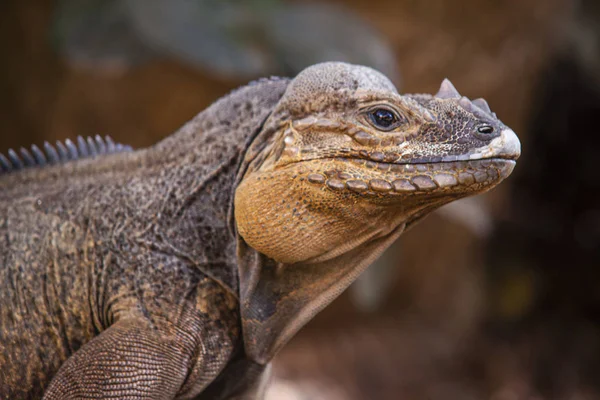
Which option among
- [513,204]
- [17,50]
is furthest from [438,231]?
[17,50]

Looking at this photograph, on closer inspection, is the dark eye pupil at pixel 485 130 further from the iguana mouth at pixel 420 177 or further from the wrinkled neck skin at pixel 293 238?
the wrinkled neck skin at pixel 293 238

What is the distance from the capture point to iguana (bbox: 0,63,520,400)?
201cm

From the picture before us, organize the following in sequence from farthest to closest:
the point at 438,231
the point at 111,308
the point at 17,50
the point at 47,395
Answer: the point at 438,231 < the point at 17,50 < the point at 111,308 < the point at 47,395

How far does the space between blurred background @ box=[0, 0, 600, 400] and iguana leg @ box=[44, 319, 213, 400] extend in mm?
2947

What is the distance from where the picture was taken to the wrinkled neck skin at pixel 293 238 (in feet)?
6.68

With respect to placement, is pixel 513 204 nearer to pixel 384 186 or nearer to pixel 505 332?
pixel 505 332

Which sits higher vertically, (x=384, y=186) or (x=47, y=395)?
(x=384, y=186)

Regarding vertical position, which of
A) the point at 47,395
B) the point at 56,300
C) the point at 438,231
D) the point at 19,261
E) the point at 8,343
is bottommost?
the point at 47,395

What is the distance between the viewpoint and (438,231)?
7.17 meters

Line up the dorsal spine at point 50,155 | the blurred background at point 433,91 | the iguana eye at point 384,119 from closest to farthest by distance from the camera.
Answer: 1. the iguana eye at point 384,119
2. the dorsal spine at point 50,155
3. the blurred background at point 433,91

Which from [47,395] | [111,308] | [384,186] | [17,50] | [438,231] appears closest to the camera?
[384,186]

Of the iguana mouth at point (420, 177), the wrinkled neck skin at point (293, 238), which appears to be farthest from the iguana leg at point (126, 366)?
the iguana mouth at point (420, 177)

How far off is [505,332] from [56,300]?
6.18 metres

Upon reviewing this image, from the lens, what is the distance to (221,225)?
234 centimetres
